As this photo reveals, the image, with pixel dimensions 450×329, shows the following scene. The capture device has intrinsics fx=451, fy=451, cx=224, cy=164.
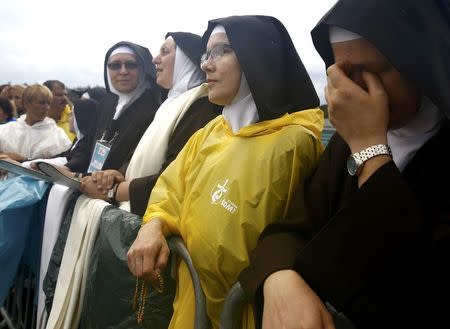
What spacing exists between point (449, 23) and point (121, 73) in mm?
2980

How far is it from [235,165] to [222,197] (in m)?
0.14

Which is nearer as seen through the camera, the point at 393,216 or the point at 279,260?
the point at 393,216

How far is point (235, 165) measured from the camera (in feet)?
5.49

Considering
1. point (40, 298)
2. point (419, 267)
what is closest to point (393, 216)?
point (419, 267)

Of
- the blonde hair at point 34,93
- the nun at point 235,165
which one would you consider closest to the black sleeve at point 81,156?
the blonde hair at point 34,93

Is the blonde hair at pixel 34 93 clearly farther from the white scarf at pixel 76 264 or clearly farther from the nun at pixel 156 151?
the white scarf at pixel 76 264

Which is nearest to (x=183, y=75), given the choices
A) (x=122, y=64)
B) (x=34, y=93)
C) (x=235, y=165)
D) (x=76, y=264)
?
(x=122, y=64)

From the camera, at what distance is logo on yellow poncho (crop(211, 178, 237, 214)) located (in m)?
1.58

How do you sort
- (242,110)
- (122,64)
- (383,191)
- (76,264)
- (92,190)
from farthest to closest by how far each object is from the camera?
(122,64) → (92,190) → (76,264) → (242,110) → (383,191)

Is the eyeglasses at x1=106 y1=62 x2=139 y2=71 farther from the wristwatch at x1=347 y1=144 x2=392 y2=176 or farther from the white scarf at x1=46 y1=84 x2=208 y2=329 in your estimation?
the wristwatch at x1=347 y1=144 x2=392 y2=176

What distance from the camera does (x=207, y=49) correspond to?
2.03 meters

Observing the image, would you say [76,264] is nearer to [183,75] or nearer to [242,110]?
[242,110]

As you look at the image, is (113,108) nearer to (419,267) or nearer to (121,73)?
(121,73)

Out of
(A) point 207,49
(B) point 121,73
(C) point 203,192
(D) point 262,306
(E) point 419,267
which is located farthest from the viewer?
(B) point 121,73
